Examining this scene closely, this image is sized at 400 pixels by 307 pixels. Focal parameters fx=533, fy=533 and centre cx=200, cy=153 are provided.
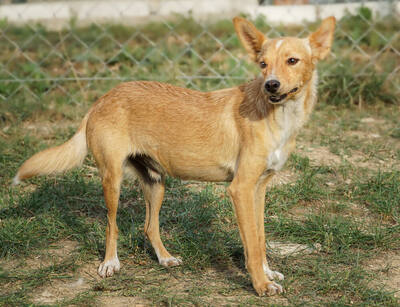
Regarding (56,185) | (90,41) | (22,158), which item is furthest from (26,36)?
(56,185)

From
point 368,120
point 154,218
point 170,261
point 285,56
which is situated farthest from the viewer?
point 368,120

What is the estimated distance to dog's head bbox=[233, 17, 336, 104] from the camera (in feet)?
9.77

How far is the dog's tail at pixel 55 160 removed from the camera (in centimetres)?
358

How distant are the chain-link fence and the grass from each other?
0.05 m

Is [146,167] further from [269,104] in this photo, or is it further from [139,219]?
[269,104]

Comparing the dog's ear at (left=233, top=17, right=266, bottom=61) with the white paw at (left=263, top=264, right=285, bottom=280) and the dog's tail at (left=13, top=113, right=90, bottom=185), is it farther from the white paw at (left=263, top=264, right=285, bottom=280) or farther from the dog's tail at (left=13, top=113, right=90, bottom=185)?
the white paw at (left=263, top=264, right=285, bottom=280)

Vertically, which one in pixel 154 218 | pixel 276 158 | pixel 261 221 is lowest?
pixel 154 218

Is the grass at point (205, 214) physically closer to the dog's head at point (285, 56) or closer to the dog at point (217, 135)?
the dog at point (217, 135)

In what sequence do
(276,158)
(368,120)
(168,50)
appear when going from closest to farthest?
1. (276,158)
2. (368,120)
3. (168,50)

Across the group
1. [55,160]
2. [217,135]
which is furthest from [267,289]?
[55,160]

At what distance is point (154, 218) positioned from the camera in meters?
3.73

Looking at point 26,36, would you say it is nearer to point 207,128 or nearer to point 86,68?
point 86,68

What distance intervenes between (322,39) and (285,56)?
14.1 inches

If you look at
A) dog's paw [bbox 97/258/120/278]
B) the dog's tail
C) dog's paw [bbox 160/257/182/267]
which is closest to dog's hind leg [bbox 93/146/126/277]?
dog's paw [bbox 97/258/120/278]
